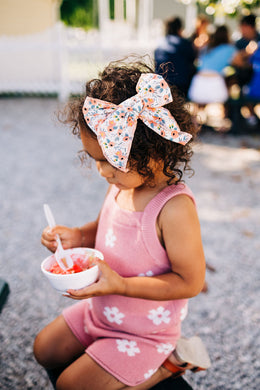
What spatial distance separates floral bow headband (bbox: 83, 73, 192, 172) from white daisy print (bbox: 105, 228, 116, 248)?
33cm

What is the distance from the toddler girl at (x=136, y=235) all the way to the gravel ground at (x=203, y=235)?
42cm

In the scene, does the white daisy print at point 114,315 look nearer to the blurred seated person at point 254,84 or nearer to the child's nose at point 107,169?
the child's nose at point 107,169

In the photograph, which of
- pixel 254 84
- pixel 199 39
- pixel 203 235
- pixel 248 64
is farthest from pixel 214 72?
pixel 203 235

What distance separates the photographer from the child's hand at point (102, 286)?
1152 millimetres

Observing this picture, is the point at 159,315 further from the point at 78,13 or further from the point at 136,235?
the point at 78,13

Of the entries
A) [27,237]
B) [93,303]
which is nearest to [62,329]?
[93,303]

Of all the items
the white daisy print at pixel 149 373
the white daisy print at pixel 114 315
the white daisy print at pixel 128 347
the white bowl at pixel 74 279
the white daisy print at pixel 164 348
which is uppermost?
the white bowl at pixel 74 279

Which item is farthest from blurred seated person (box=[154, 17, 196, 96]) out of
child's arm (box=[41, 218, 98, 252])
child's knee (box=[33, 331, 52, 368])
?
child's knee (box=[33, 331, 52, 368])

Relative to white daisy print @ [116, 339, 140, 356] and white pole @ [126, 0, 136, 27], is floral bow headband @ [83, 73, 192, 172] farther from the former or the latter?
white pole @ [126, 0, 136, 27]

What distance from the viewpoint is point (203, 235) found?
285 cm

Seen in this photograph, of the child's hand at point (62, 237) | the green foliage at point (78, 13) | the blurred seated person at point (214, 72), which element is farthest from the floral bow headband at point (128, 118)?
the green foliage at point (78, 13)

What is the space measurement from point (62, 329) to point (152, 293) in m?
0.50

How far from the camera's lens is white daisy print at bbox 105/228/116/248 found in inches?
54.1

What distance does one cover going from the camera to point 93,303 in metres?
1.48
